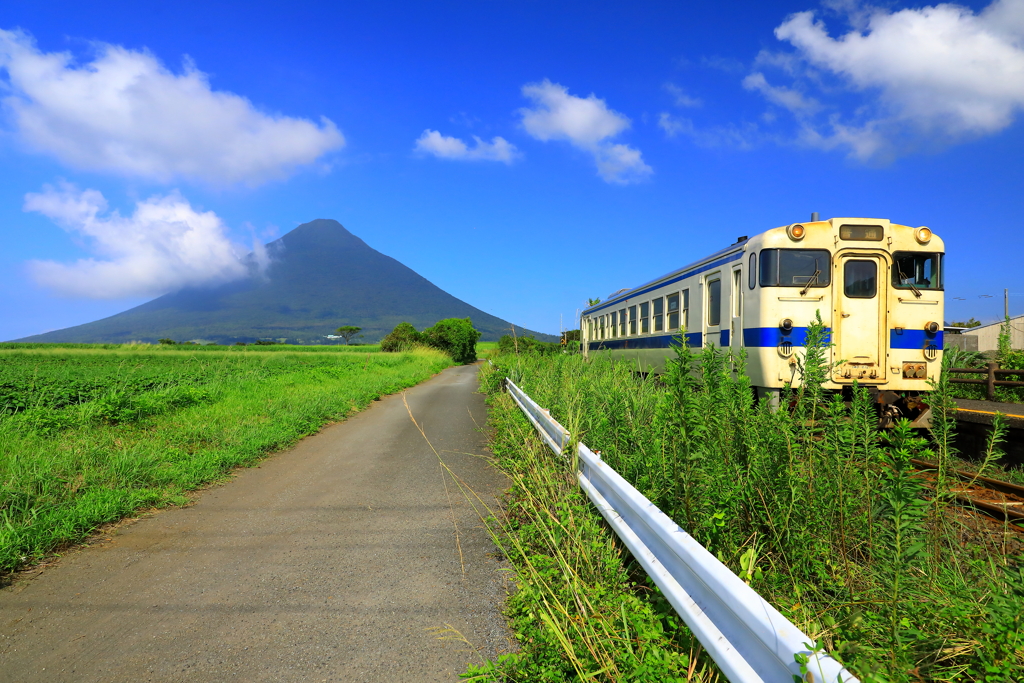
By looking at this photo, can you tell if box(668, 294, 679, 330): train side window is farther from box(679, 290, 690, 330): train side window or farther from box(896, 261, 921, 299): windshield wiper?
box(896, 261, 921, 299): windshield wiper

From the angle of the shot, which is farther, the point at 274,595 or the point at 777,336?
the point at 777,336

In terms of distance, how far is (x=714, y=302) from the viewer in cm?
1085

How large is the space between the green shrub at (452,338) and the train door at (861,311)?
50.0 meters

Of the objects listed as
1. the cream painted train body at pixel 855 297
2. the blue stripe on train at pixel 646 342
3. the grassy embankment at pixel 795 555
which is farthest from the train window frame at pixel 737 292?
the grassy embankment at pixel 795 555

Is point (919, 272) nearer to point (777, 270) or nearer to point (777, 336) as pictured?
point (777, 270)

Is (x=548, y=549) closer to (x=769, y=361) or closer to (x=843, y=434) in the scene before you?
(x=843, y=434)

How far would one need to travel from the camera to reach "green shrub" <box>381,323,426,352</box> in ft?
183

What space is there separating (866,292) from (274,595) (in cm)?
924

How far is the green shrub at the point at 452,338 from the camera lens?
194 feet

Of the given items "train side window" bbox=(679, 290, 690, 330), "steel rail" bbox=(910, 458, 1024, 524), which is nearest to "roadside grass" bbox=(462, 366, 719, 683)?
"steel rail" bbox=(910, 458, 1024, 524)

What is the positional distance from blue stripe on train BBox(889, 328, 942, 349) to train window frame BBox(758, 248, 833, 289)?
51.2 inches

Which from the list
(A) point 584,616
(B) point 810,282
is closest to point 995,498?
(B) point 810,282

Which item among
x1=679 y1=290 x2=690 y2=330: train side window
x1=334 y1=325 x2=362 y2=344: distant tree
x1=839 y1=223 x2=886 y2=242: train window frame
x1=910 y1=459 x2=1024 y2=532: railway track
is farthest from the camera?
x1=334 y1=325 x2=362 y2=344: distant tree

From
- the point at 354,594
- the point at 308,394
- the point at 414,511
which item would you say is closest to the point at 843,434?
the point at 354,594
